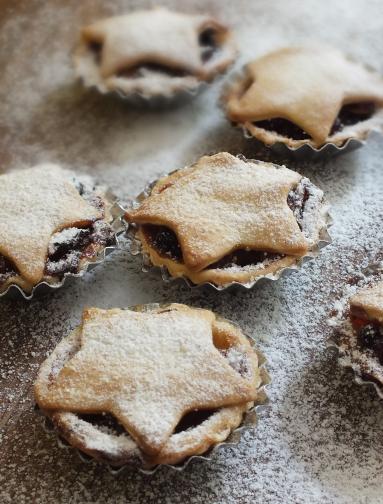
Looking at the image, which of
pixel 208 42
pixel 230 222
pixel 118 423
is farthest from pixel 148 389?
pixel 208 42

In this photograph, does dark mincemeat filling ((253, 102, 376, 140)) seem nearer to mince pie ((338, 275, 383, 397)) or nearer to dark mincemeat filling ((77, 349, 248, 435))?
mince pie ((338, 275, 383, 397))

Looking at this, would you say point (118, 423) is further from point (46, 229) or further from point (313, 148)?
point (313, 148)

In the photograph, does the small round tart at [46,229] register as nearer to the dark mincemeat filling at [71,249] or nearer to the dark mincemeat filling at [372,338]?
the dark mincemeat filling at [71,249]

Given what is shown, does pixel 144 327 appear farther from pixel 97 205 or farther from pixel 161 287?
pixel 97 205

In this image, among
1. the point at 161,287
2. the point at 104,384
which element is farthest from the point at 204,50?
the point at 104,384

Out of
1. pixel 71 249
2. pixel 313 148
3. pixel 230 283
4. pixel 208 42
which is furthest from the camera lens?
pixel 208 42

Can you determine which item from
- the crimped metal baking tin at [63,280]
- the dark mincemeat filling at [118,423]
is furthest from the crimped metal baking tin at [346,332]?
the crimped metal baking tin at [63,280]
